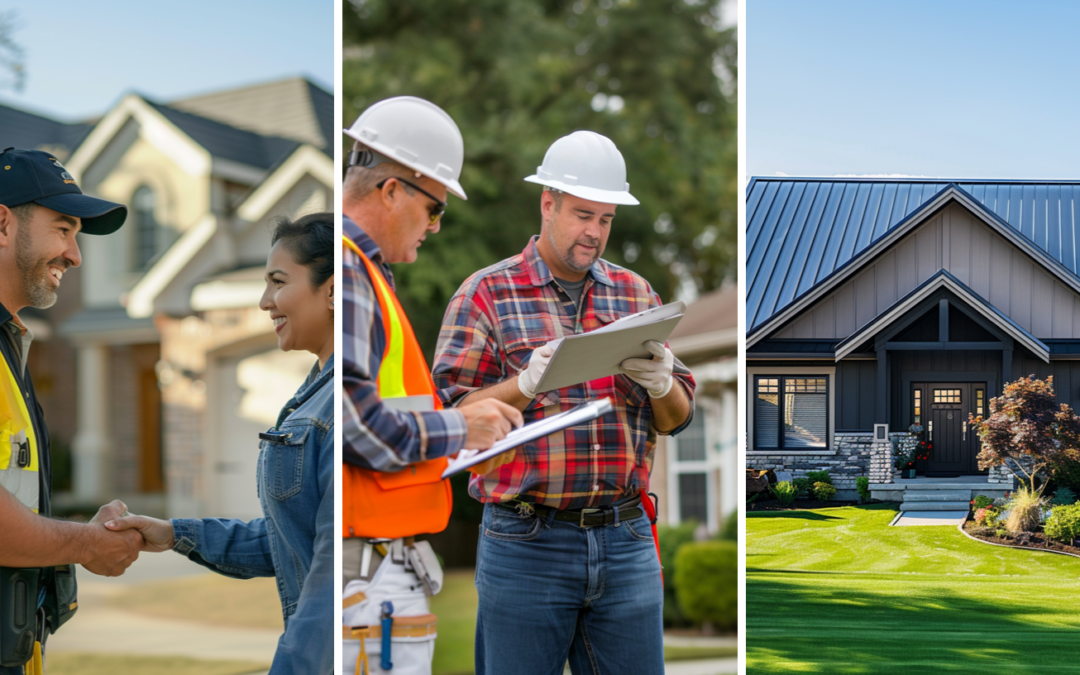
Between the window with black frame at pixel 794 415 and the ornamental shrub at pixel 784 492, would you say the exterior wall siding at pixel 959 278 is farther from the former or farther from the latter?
the ornamental shrub at pixel 784 492

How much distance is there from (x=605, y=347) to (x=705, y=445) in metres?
6.78

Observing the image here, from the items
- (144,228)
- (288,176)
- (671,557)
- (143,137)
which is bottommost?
(671,557)

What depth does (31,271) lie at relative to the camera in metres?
1.92

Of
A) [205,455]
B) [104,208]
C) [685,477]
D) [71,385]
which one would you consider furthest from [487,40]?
[71,385]

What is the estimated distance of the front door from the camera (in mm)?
2631

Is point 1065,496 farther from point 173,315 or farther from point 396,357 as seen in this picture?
point 173,315

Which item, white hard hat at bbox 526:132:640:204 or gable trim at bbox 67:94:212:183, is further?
gable trim at bbox 67:94:212:183

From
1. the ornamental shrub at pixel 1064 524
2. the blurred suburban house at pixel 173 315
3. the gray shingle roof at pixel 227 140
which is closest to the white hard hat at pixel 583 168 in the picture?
the ornamental shrub at pixel 1064 524

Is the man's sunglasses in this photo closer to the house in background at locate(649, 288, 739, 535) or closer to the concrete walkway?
the house in background at locate(649, 288, 739, 535)

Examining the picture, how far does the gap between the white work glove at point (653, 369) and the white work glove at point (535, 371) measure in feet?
0.61

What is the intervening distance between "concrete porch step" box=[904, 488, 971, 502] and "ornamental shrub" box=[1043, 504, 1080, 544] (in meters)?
0.25

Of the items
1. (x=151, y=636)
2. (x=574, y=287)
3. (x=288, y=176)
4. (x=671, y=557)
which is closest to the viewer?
(x=574, y=287)

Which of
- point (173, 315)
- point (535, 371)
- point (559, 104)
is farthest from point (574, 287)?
point (173, 315)

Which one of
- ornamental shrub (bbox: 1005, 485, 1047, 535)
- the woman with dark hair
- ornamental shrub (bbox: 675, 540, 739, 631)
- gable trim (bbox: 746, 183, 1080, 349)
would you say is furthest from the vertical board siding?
ornamental shrub (bbox: 675, 540, 739, 631)
